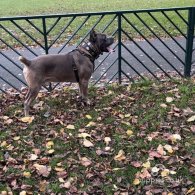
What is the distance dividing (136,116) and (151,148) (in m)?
0.89

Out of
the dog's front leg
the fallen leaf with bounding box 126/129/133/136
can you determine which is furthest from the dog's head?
the fallen leaf with bounding box 126/129/133/136

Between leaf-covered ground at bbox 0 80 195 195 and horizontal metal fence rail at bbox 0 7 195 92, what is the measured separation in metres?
0.72

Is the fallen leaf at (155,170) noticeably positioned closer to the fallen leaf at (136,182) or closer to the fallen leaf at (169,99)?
the fallen leaf at (136,182)

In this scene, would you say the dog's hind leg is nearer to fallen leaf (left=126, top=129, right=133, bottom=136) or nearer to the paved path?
fallen leaf (left=126, top=129, right=133, bottom=136)

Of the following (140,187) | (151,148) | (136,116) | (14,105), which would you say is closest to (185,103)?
(136,116)

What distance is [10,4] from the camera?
19125 millimetres

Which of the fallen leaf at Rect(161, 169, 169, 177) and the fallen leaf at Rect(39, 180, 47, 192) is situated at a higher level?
the fallen leaf at Rect(161, 169, 169, 177)

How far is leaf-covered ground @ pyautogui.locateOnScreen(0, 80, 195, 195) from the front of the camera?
3980 mm

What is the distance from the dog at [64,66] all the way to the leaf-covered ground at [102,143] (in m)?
0.44

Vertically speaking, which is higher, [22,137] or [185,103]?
[185,103]

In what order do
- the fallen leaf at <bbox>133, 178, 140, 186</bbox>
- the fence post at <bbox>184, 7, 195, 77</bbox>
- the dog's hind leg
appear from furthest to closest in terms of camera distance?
1. the fence post at <bbox>184, 7, 195, 77</bbox>
2. the dog's hind leg
3. the fallen leaf at <bbox>133, 178, 140, 186</bbox>

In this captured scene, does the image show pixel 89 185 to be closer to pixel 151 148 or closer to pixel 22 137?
pixel 151 148

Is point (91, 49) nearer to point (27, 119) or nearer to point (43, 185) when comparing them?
point (27, 119)

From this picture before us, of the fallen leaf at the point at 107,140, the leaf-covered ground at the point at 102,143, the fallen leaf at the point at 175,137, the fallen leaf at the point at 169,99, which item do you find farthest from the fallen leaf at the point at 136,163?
the fallen leaf at the point at 169,99
